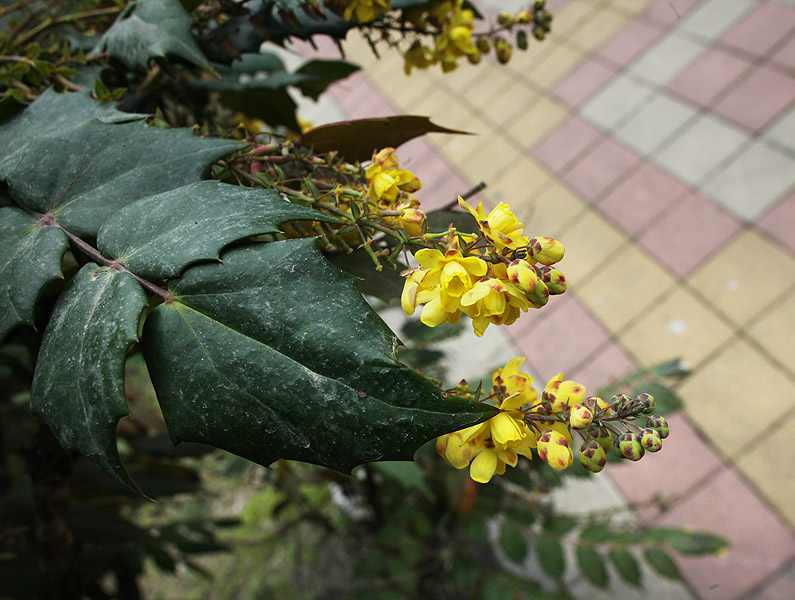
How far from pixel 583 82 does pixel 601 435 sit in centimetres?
277

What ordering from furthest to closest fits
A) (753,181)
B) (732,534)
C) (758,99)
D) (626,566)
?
(758,99) < (753,181) < (732,534) < (626,566)

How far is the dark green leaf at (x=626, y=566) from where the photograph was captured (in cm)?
120

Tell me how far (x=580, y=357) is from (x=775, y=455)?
62cm

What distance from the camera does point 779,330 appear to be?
1911 mm

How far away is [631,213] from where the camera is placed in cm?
237

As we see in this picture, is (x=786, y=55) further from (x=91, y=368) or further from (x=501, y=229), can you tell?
(x=91, y=368)

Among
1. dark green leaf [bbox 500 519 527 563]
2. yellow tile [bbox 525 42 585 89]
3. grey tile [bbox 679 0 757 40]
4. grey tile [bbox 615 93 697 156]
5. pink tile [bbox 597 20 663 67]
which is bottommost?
dark green leaf [bbox 500 519 527 563]

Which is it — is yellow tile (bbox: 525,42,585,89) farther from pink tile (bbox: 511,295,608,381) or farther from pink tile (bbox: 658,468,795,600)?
pink tile (bbox: 658,468,795,600)

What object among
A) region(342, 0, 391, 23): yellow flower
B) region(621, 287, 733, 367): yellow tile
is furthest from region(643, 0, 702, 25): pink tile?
region(342, 0, 391, 23): yellow flower

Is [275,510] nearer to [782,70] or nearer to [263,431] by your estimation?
[263,431]

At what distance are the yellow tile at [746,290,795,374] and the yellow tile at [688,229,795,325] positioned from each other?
31mm

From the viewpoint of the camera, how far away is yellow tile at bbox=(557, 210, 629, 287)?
2.34 metres

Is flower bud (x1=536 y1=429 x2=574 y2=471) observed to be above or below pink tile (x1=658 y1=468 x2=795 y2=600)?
above

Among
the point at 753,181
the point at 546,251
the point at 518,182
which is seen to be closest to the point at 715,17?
the point at 753,181
